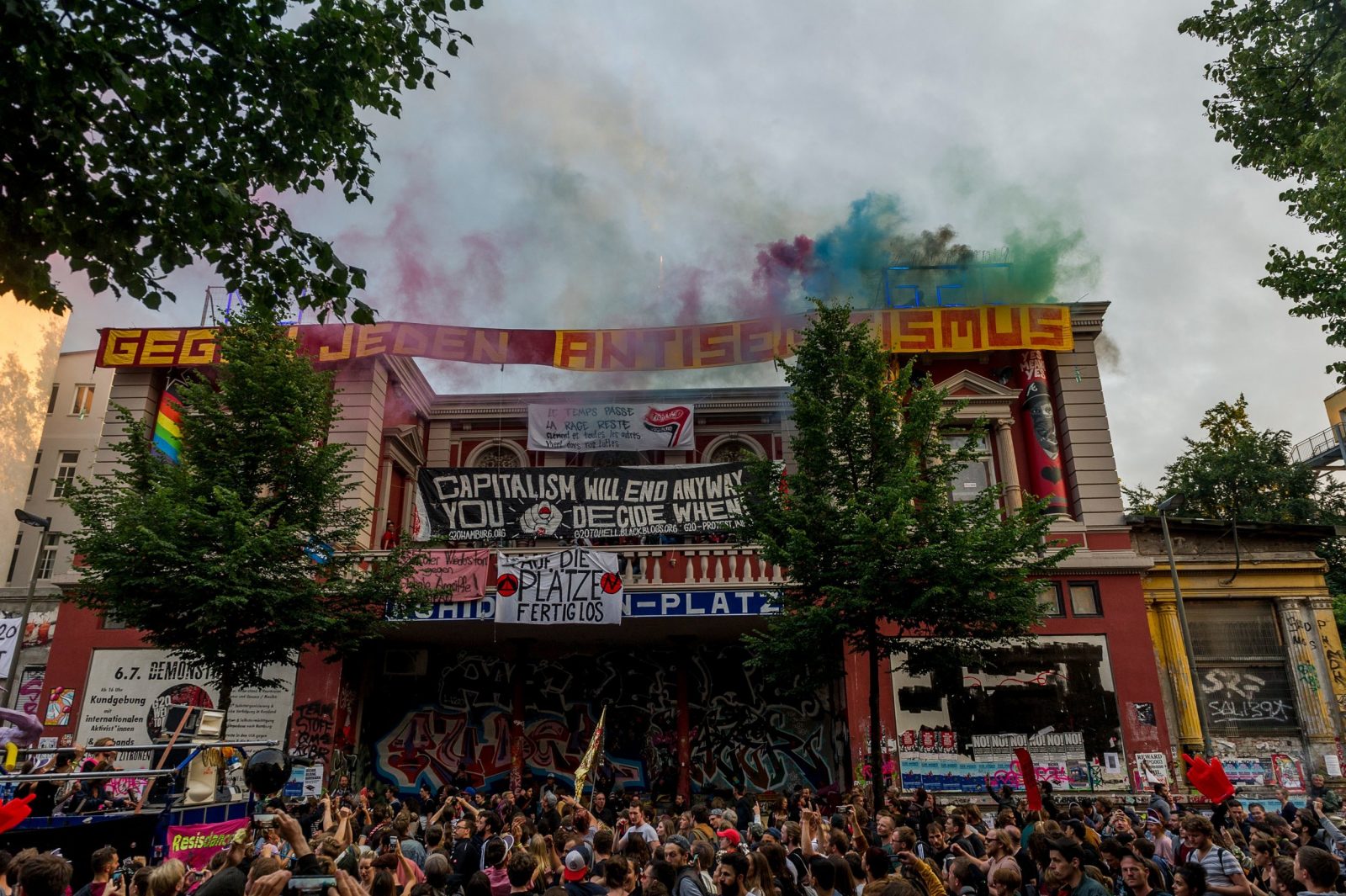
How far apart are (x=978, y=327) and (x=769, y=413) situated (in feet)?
22.3

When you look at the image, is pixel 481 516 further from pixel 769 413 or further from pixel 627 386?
pixel 769 413

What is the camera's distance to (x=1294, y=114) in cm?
1496

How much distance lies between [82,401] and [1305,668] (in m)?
50.2

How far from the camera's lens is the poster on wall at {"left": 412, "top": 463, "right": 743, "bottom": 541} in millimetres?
22828

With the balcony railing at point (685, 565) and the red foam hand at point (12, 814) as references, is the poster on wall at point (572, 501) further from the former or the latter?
the red foam hand at point (12, 814)

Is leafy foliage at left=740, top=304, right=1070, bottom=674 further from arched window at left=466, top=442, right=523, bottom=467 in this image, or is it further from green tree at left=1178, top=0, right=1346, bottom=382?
arched window at left=466, top=442, right=523, bottom=467

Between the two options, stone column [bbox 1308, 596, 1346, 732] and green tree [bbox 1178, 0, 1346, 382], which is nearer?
green tree [bbox 1178, 0, 1346, 382]

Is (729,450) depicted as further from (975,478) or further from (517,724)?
(517,724)

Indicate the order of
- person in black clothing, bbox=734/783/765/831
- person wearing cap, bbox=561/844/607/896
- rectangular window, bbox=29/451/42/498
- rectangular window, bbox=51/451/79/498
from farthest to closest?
rectangular window, bbox=51/451/79/498 < rectangular window, bbox=29/451/42/498 < person in black clothing, bbox=734/783/765/831 < person wearing cap, bbox=561/844/607/896

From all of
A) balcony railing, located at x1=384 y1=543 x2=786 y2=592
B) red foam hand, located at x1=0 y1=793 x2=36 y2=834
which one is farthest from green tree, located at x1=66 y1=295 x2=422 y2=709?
red foam hand, located at x1=0 y1=793 x2=36 y2=834

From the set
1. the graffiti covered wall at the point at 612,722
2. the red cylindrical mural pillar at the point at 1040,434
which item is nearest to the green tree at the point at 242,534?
the graffiti covered wall at the point at 612,722

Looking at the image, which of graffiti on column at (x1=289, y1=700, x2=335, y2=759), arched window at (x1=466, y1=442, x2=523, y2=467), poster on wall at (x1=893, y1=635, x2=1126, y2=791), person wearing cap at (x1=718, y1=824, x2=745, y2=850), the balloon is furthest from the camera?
arched window at (x1=466, y1=442, x2=523, y2=467)

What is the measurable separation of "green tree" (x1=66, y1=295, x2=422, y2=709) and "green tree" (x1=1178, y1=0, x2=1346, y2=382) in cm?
1817

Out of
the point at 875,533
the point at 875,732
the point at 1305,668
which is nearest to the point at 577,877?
the point at 875,533
